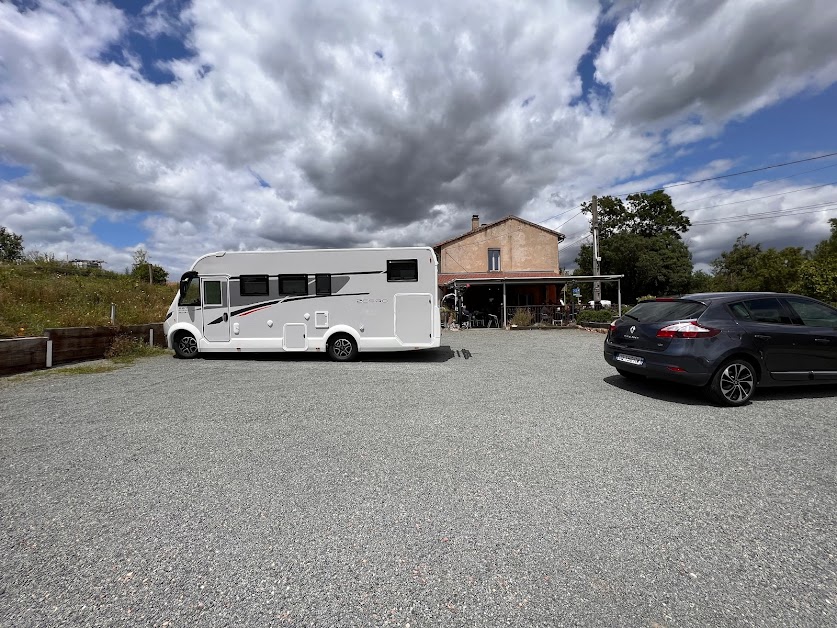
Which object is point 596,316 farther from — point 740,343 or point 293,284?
point 293,284

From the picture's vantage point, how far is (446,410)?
5188mm

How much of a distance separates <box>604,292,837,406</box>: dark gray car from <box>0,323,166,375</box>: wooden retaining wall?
447 inches

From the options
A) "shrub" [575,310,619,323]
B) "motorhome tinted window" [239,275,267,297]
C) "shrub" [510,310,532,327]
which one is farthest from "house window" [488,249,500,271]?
"motorhome tinted window" [239,275,267,297]

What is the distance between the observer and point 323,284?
9.51 meters

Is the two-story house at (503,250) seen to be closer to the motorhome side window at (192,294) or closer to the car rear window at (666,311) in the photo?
the motorhome side window at (192,294)

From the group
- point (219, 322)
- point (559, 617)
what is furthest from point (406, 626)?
point (219, 322)

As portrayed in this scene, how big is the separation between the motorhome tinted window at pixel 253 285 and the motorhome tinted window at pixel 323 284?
135 centimetres

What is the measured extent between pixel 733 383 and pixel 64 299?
16.2m

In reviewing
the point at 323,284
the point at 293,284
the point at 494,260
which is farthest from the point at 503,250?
the point at 293,284

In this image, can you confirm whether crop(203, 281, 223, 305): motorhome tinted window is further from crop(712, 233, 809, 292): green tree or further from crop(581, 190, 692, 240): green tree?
crop(581, 190, 692, 240): green tree

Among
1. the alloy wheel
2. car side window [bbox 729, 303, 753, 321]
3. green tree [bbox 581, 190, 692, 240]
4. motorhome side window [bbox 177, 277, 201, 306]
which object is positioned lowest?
the alloy wheel

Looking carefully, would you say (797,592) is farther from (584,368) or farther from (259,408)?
(584,368)

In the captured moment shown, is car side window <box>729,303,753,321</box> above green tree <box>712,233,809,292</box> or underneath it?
underneath

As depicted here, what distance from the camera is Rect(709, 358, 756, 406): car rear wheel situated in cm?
512
